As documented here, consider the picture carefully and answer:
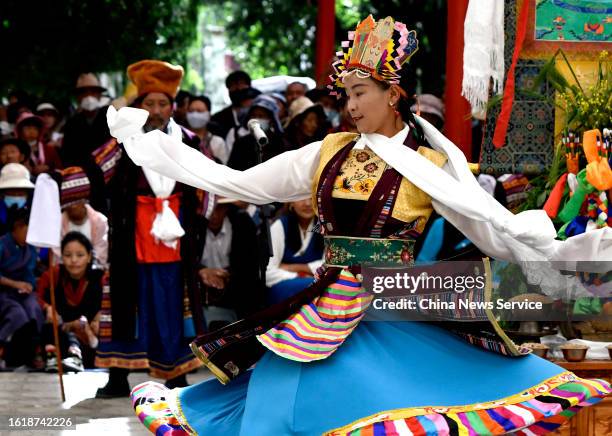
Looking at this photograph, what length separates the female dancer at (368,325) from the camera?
16.4 feet

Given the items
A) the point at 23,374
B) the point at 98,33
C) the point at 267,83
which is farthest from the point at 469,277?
the point at 98,33

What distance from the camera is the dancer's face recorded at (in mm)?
5500

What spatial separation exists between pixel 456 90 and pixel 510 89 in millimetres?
1501

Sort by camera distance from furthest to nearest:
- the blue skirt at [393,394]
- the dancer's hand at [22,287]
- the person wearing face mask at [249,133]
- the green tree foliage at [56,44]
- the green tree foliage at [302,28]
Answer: the green tree foliage at [302,28] < the green tree foliage at [56,44] < the person wearing face mask at [249,133] < the dancer's hand at [22,287] < the blue skirt at [393,394]

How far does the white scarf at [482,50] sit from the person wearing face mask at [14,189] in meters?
4.36

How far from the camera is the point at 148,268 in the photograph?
8531mm

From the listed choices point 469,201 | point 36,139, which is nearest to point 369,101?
A: point 469,201

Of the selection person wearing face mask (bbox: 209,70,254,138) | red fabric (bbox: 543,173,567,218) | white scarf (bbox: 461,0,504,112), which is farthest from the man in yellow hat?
person wearing face mask (bbox: 209,70,254,138)

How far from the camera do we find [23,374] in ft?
31.0

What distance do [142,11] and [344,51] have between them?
11.9 meters

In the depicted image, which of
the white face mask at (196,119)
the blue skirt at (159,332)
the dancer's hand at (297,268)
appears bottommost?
the blue skirt at (159,332)

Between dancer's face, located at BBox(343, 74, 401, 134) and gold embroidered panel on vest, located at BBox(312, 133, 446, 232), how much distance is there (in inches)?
4.6

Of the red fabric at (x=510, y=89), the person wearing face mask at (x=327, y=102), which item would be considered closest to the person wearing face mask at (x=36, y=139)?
the person wearing face mask at (x=327, y=102)

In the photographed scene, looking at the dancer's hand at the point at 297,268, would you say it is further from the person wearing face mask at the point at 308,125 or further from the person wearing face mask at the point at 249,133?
the person wearing face mask at the point at 308,125
